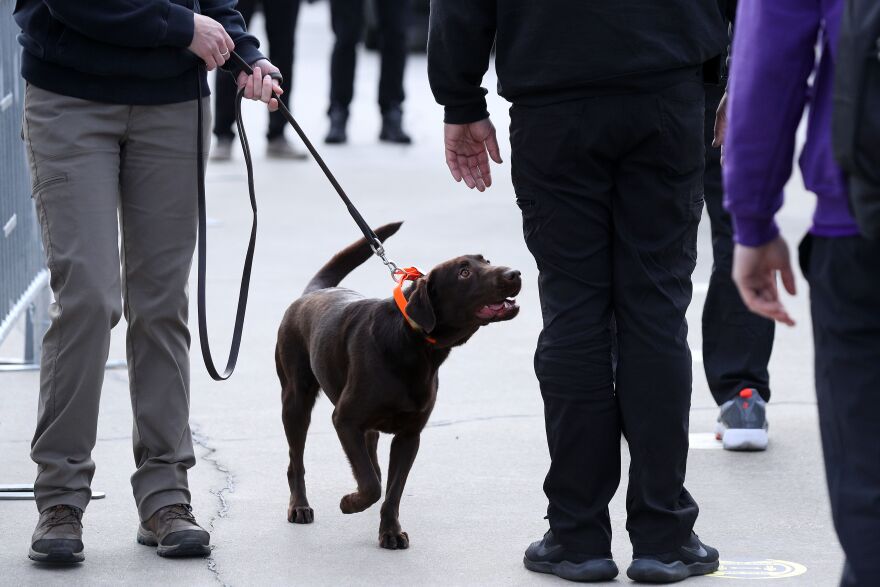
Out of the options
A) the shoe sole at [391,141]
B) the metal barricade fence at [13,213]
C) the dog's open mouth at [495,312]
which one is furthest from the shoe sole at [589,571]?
the shoe sole at [391,141]

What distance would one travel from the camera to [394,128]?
1307 centimetres

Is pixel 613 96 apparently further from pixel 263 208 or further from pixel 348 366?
pixel 263 208

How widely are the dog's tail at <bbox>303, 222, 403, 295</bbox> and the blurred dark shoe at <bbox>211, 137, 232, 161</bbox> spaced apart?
7243 millimetres

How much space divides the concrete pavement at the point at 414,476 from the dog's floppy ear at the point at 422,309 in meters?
0.64

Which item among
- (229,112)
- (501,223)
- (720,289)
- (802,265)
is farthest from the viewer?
(229,112)

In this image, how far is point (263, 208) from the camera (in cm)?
1005

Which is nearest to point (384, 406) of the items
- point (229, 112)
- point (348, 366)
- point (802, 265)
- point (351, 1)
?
point (348, 366)

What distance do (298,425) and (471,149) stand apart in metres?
1.09

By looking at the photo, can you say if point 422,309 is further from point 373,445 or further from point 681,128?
point 681,128

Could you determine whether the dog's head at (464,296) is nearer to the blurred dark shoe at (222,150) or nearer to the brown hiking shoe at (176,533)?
the brown hiking shoe at (176,533)

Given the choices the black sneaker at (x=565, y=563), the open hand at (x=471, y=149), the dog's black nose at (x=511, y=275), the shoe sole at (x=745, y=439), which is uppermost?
the open hand at (x=471, y=149)

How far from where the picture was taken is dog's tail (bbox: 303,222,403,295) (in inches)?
184

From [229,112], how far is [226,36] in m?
7.79

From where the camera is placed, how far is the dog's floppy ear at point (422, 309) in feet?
13.2
